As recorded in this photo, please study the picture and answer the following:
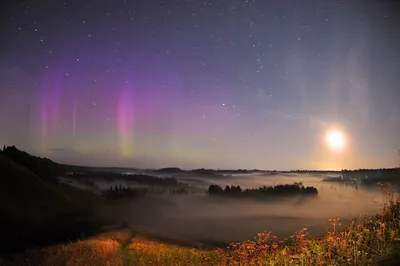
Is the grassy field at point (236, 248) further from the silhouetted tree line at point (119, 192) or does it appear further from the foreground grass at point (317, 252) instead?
the silhouetted tree line at point (119, 192)

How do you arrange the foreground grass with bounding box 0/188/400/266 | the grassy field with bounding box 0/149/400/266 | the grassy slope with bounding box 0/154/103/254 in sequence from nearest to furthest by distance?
the foreground grass with bounding box 0/188/400/266 → the grassy field with bounding box 0/149/400/266 → the grassy slope with bounding box 0/154/103/254

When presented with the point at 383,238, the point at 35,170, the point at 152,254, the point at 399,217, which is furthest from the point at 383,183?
the point at 35,170

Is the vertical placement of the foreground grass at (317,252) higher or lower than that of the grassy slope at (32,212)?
higher

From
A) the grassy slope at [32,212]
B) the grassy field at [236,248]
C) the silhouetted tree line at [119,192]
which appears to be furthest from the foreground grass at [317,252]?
the silhouetted tree line at [119,192]

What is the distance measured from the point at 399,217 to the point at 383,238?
218 cm

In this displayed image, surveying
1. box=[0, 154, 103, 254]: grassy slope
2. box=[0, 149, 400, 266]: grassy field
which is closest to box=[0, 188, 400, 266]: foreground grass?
box=[0, 149, 400, 266]: grassy field

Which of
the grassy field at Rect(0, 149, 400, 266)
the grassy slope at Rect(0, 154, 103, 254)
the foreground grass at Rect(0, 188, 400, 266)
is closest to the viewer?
the foreground grass at Rect(0, 188, 400, 266)

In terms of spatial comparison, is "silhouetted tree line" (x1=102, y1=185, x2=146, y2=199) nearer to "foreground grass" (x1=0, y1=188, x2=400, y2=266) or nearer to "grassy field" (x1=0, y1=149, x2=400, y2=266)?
"grassy field" (x1=0, y1=149, x2=400, y2=266)

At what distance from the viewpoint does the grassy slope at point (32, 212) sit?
6366cm

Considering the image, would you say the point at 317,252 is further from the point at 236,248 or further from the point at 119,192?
the point at 119,192

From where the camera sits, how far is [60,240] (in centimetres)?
6481

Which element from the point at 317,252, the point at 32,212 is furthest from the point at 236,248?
the point at 32,212

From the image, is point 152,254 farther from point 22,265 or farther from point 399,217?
point 399,217

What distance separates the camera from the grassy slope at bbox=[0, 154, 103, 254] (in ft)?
209
